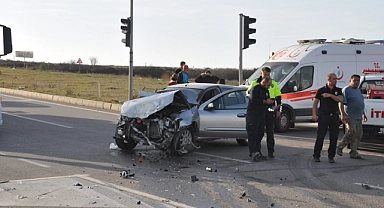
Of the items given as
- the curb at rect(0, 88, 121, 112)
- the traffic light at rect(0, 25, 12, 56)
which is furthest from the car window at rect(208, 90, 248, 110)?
the curb at rect(0, 88, 121, 112)

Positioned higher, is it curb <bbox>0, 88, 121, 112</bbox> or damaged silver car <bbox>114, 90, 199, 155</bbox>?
damaged silver car <bbox>114, 90, 199, 155</bbox>

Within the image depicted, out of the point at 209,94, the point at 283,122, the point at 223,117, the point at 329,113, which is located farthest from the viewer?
the point at 283,122

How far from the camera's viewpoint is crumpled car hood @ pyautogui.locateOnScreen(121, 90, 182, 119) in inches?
428

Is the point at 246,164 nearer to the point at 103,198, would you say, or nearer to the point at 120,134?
the point at 120,134

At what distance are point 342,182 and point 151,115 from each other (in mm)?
3903

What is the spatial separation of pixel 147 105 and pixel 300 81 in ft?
22.3

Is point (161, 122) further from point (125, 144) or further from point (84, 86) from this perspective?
point (84, 86)

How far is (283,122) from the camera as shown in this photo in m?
16.0

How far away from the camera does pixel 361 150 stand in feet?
41.4

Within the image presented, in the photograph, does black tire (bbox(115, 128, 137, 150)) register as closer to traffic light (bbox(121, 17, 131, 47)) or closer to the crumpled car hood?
the crumpled car hood

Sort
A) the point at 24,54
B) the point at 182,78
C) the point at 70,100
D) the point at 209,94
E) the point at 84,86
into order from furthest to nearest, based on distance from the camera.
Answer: the point at 24,54 → the point at 84,86 → the point at 70,100 → the point at 182,78 → the point at 209,94

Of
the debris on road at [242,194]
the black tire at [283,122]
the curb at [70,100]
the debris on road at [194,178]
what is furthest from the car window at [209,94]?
the curb at [70,100]

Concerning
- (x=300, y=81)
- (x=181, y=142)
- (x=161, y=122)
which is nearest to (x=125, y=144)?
(x=161, y=122)

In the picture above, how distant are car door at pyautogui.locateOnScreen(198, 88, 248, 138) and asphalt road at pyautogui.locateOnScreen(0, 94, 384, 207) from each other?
404mm
